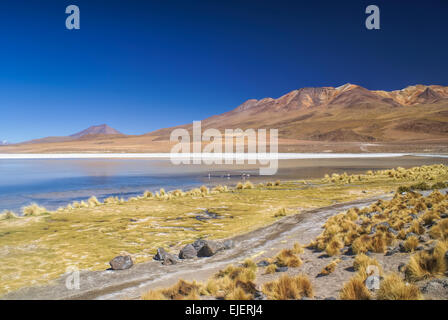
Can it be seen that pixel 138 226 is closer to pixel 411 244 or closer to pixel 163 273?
pixel 163 273

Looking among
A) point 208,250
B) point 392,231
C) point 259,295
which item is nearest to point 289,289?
point 259,295

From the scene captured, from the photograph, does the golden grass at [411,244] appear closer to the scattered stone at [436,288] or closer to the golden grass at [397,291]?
the scattered stone at [436,288]

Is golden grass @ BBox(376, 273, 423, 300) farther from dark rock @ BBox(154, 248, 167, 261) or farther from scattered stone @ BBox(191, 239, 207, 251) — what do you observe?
dark rock @ BBox(154, 248, 167, 261)

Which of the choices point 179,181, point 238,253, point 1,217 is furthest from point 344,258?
point 179,181

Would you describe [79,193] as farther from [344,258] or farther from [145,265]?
[344,258]

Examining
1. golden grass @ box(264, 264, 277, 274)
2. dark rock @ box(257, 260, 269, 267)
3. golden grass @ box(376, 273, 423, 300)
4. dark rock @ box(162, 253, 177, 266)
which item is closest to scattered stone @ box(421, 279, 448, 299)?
golden grass @ box(376, 273, 423, 300)
